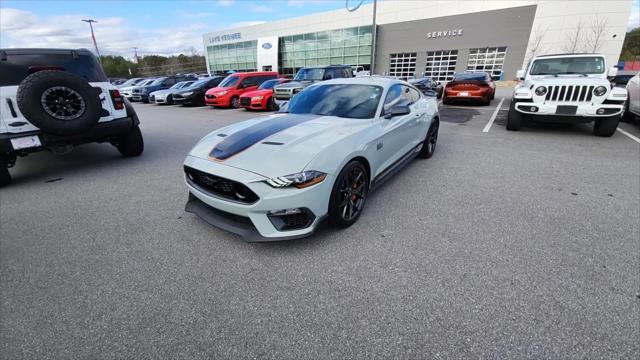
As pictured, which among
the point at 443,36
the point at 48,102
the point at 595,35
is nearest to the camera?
the point at 48,102

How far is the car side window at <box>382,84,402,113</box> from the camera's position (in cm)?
356

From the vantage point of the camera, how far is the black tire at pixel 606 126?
615 cm

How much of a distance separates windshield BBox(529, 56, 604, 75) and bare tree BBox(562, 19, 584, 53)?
31808mm

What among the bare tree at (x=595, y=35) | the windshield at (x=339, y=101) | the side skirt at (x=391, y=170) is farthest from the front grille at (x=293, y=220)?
the bare tree at (x=595, y=35)

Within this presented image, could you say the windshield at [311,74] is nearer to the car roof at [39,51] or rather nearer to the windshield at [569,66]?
the windshield at [569,66]

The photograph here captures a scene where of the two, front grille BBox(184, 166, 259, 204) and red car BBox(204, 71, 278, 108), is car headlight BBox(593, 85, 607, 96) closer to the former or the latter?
front grille BBox(184, 166, 259, 204)

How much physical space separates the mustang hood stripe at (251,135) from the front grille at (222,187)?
0.22 m

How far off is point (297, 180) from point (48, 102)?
3.99 metres

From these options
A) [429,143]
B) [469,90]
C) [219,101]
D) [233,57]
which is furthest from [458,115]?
[233,57]

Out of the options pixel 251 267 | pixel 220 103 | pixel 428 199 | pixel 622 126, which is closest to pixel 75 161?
pixel 251 267

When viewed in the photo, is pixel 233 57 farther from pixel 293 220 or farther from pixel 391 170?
pixel 293 220

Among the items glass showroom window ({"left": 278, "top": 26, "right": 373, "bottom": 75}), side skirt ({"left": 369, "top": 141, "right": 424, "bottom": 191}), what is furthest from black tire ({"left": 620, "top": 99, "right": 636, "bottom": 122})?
glass showroom window ({"left": 278, "top": 26, "right": 373, "bottom": 75})

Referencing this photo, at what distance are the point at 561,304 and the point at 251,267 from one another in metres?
2.28

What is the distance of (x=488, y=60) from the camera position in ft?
109
